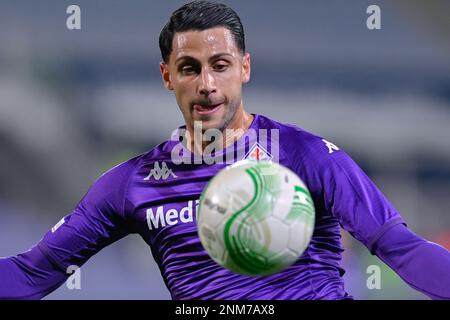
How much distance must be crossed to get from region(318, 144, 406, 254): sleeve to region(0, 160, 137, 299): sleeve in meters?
1.07

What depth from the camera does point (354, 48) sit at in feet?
→ 19.7

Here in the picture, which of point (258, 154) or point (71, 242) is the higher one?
point (258, 154)

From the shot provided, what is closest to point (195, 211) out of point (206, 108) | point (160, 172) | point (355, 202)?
point (160, 172)

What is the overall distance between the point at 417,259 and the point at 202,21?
59.0 inches

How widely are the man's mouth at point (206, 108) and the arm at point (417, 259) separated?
0.99 m

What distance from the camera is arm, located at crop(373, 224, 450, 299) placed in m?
3.39

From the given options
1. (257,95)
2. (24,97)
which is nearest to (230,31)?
(257,95)

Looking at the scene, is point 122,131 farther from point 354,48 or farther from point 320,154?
point 320,154

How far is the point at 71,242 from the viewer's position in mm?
4113

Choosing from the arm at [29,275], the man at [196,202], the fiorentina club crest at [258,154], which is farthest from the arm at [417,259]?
the arm at [29,275]

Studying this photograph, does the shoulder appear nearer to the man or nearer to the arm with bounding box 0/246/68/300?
the man

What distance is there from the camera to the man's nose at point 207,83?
12.5 feet

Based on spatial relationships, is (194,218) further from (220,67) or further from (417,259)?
(417,259)

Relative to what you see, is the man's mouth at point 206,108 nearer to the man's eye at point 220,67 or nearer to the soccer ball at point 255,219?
the man's eye at point 220,67
